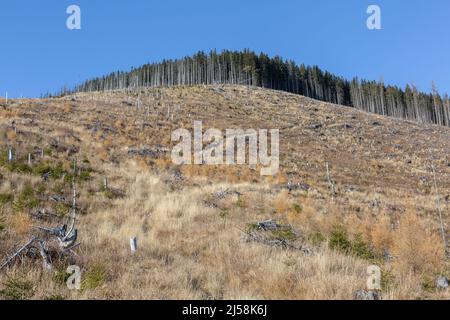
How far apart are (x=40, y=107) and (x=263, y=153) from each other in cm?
2178

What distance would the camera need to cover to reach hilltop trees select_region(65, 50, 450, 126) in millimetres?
92938

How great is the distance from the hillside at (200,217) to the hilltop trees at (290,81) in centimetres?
5828

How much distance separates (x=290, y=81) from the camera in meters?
99.4

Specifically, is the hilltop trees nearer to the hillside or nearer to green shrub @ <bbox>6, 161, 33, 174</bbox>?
the hillside

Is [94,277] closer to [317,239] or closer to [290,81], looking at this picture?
[317,239]

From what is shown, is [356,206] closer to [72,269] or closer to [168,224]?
[168,224]

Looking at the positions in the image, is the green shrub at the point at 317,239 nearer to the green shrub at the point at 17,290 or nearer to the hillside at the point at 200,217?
the hillside at the point at 200,217

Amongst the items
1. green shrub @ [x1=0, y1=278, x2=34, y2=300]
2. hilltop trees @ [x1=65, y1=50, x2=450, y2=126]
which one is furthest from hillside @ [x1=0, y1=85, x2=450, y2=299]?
hilltop trees @ [x1=65, y1=50, x2=450, y2=126]

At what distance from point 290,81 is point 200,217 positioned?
9247cm

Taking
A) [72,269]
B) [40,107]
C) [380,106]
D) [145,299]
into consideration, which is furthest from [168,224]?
[380,106]

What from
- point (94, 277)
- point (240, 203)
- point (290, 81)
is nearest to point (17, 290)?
point (94, 277)

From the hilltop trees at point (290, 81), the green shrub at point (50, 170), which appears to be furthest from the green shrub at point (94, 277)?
the hilltop trees at point (290, 81)
